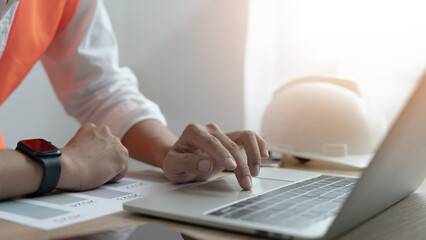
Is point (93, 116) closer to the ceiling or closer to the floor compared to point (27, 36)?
closer to the floor

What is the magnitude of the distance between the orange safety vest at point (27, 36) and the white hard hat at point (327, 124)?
1.87 ft

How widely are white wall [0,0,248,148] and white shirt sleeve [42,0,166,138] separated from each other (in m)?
0.56

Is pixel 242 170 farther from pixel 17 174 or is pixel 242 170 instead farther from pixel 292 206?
pixel 17 174

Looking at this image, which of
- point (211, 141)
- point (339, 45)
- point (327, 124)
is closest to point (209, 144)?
point (211, 141)

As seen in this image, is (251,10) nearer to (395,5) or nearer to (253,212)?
A: (395,5)

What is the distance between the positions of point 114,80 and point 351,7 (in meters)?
0.83

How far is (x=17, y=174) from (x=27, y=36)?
1.55ft

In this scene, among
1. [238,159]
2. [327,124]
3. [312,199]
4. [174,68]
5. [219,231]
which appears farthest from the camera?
[174,68]

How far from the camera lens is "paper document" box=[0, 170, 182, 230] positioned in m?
Result: 0.49

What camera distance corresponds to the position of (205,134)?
68cm

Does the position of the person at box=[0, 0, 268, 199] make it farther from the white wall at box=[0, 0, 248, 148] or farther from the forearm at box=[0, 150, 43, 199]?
the white wall at box=[0, 0, 248, 148]

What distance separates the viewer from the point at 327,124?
1.09 m

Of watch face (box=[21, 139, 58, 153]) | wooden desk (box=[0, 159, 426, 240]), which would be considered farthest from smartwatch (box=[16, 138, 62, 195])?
wooden desk (box=[0, 159, 426, 240])

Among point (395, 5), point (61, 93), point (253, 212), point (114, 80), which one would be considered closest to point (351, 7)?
point (395, 5)
